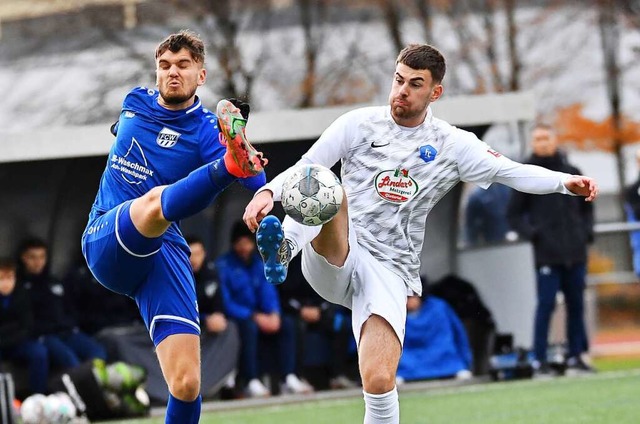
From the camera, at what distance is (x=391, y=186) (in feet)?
22.0

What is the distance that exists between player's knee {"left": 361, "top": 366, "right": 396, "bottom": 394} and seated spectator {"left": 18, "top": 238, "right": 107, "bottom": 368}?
624cm

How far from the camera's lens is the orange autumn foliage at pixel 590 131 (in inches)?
916

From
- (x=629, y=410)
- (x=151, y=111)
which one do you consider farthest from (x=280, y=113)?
(x=151, y=111)

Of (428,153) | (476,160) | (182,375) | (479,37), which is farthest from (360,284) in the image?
(479,37)

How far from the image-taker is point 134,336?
12688mm

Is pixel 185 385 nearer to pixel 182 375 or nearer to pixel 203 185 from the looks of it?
pixel 182 375

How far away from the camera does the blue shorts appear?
255 inches

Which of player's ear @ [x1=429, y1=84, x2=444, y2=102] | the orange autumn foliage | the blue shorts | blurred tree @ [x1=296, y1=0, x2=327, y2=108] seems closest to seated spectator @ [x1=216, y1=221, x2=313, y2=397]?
the blue shorts

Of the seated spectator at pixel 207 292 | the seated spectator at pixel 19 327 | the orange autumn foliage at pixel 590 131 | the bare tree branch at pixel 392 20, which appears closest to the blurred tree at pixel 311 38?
the bare tree branch at pixel 392 20

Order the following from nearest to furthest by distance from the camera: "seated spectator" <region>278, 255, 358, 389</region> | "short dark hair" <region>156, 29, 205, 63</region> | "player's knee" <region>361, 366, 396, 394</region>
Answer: "player's knee" <region>361, 366, 396, 394</region> → "short dark hair" <region>156, 29, 205, 63</region> → "seated spectator" <region>278, 255, 358, 389</region>

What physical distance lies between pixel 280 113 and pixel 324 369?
8.69ft

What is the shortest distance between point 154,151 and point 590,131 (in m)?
17.7

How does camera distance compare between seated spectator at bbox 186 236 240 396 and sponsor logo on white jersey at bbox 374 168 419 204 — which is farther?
seated spectator at bbox 186 236 240 396

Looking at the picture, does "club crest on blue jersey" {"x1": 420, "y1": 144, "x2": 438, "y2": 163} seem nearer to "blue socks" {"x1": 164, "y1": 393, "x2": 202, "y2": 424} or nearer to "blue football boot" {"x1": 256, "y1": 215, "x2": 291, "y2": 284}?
"blue football boot" {"x1": 256, "y1": 215, "x2": 291, "y2": 284}
